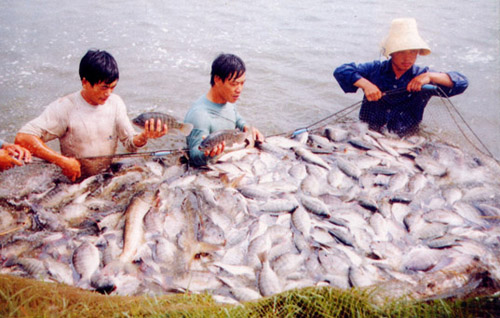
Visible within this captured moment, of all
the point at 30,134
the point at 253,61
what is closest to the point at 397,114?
the point at 30,134

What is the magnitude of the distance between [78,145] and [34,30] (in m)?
9.24

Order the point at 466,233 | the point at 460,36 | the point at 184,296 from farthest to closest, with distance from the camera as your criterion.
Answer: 1. the point at 460,36
2. the point at 466,233
3. the point at 184,296

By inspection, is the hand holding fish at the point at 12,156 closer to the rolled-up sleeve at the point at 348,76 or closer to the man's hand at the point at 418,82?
the rolled-up sleeve at the point at 348,76

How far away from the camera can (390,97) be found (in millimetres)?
5355

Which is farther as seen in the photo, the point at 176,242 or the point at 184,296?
the point at 176,242

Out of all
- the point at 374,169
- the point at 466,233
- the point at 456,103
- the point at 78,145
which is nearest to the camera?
the point at 466,233

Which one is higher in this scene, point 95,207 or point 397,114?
point 397,114

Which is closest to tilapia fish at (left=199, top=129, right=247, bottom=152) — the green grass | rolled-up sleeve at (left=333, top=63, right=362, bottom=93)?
the green grass

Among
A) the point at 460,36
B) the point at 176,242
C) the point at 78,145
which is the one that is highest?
the point at 460,36

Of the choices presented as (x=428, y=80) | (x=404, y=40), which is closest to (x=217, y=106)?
(x=404, y=40)

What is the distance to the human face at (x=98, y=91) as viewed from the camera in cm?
360

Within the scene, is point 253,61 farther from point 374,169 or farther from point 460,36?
point 460,36

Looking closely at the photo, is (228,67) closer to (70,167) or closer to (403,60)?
(70,167)

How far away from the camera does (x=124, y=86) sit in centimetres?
858
